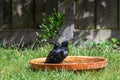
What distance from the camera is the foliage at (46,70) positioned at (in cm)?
394

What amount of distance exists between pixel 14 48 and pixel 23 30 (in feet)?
2.06

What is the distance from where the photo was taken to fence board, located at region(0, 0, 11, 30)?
6.47 metres

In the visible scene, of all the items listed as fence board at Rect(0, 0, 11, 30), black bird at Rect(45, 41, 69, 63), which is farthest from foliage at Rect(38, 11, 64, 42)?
black bird at Rect(45, 41, 69, 63)

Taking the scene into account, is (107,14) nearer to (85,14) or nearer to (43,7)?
(85,14)

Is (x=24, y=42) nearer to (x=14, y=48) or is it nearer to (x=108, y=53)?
(x=14, y=48)

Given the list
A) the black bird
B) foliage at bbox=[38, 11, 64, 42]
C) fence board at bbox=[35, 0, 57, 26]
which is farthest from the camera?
fence board at bbox=[35, 0, 57, 26]

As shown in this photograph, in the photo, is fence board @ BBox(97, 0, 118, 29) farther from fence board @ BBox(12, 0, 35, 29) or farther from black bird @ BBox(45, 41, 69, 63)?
black bird @ BBox(45, 41, 69, 63)

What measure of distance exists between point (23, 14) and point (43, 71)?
243cm

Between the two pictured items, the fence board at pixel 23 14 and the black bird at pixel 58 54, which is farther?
the fence board at pixel 23 14

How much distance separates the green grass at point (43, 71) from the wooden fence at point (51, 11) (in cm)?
69

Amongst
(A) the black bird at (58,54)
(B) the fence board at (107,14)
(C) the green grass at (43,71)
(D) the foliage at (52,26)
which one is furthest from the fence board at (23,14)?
(A) the black bird at (58,54)

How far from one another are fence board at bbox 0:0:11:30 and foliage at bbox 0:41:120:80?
0.74 m

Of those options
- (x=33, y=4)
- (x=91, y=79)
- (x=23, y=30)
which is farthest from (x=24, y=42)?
(x=91, y=79)

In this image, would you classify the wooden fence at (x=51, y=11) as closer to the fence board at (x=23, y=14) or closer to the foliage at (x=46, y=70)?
the fence board at (x=23, y=14)
